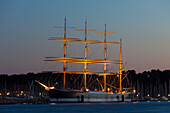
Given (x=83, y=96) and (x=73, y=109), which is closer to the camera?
(x=73, y=109)

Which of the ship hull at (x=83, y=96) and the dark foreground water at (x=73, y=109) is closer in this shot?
the dark foreground water at (x=73, y=109)

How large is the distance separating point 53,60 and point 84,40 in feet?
55.1

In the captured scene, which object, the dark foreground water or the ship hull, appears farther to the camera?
the ship hull

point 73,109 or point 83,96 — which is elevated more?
point 83,96

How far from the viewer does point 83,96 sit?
160000mm

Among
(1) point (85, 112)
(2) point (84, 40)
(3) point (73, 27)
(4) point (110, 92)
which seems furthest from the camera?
(4) point (110, 92)

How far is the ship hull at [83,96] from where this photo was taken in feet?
498

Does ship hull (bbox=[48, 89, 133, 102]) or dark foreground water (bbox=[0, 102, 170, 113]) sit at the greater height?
ship hull (bbox=[48, 89, 133, 102])

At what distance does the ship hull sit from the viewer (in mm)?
151750

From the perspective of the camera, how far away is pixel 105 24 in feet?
557

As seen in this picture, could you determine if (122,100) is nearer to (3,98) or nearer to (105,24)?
(105,24)

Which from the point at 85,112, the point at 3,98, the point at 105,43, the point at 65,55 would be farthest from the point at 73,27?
the point at 85,112

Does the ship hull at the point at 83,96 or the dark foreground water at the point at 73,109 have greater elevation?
the ship hull at the point at 83,96

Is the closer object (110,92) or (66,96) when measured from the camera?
(66,96)
